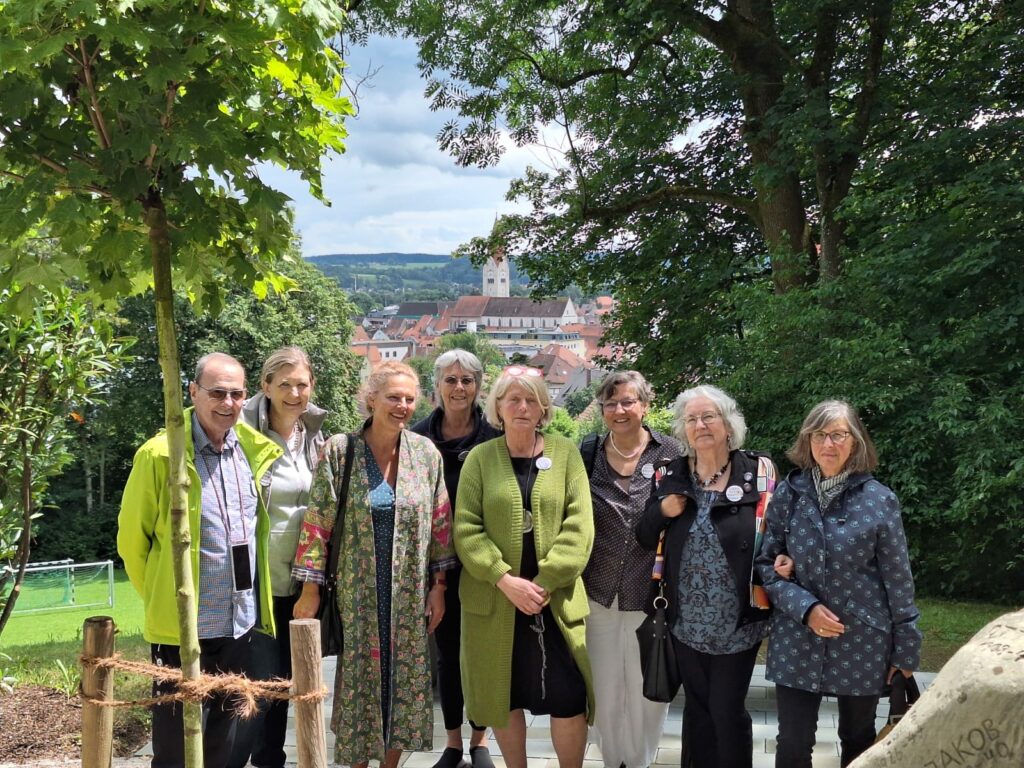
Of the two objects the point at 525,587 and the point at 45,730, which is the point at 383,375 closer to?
the point at 525,587

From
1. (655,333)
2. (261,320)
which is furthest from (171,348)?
(261,320)

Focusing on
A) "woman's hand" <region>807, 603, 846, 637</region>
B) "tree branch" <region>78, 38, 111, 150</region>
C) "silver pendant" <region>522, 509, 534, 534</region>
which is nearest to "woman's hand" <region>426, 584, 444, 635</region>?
"silver pendant" <region>522, 509, 534, 534</region>

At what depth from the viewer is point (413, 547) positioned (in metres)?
4.03

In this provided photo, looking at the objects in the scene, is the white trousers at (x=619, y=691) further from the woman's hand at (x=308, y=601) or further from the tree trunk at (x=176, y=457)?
the tree trunk at (x=176, y=457)

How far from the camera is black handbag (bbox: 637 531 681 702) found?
153 inches

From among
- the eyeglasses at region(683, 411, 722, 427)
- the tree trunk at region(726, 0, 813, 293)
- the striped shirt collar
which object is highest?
the tree trunk at region(726, 0, 813, 293)

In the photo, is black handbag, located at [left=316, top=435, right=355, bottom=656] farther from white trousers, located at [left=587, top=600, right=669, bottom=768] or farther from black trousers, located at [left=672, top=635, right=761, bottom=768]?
black trousers, located at [left=672, top=635, right=761, bottom=768]

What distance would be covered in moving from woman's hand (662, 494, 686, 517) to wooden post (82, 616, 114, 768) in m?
2.11

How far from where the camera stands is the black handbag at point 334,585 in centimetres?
402

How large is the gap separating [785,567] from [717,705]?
65 centimetres

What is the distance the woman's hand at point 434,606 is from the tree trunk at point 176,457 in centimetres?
162

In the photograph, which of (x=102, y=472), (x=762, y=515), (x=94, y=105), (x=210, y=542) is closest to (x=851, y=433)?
(x=762, y=515)

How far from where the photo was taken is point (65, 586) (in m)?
13.8

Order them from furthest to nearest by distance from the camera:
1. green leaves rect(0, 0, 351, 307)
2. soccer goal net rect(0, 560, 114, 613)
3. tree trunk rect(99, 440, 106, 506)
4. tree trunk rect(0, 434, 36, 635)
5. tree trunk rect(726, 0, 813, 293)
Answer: tree trunk rect(99, 440, 106, 506), soccer goal net rect(0, 560, 114, 613), tree trunk rect(726, 0, 813, 293), tree trunk rect(0, 434, 36, 635), green leaves rect(0, 0, 351, 307)
